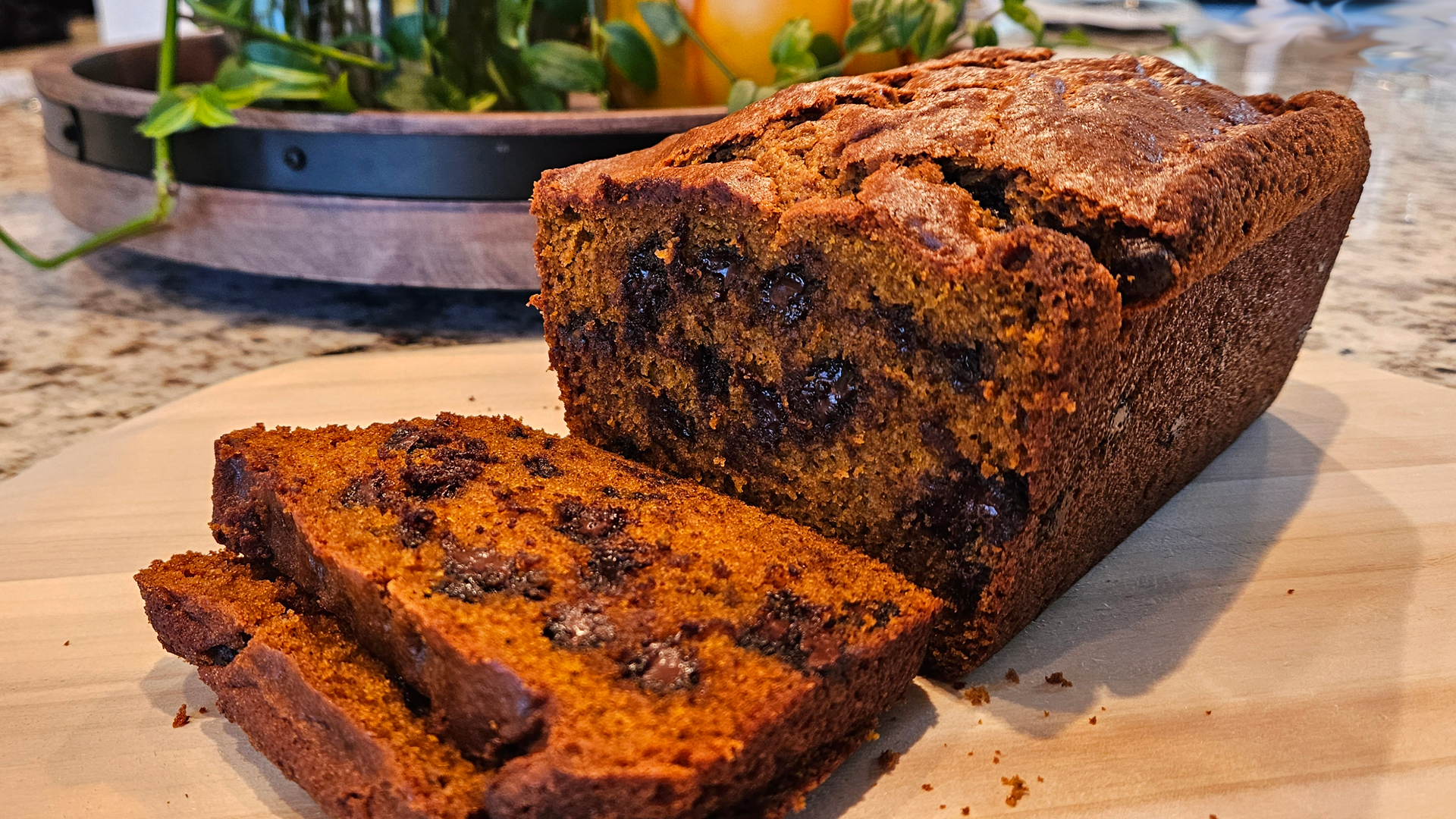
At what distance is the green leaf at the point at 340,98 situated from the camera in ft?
8.96

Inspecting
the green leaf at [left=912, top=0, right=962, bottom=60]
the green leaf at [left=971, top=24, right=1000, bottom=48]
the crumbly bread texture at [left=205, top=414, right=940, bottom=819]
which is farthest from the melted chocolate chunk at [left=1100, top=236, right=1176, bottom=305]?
→ the green leaf at [left=971, top=24, right=1000, bottom=48]

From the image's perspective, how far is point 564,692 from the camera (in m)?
1.32

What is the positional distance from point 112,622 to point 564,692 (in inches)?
38.1

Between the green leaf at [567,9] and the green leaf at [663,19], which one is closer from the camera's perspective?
the green leaf at [663,19]

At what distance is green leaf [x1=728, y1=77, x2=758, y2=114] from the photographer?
8.81 ft

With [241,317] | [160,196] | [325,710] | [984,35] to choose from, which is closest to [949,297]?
[325,710]

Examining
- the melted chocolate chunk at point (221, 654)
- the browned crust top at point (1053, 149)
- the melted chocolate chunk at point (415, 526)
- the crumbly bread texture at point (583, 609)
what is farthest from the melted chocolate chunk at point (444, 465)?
the browned crust top at point (1053, 149)

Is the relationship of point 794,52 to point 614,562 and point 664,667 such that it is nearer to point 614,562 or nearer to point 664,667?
point 614,562

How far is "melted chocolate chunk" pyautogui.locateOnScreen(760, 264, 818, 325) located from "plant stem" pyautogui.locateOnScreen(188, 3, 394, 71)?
1.60 metres

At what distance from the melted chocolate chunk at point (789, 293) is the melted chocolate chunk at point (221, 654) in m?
0.95

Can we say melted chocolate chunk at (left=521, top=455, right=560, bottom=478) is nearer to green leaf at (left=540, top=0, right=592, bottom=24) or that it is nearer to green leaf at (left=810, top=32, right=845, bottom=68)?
green leaf at (left=810, top=32, right=845, bottom=68)

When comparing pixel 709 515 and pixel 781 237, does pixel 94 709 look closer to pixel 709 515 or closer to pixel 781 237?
pixel 709 515

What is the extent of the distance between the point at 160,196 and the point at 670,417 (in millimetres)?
1699

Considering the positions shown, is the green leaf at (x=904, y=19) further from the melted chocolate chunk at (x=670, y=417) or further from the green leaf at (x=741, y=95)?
the melted chocolate chunk at (x=670, y=417)
